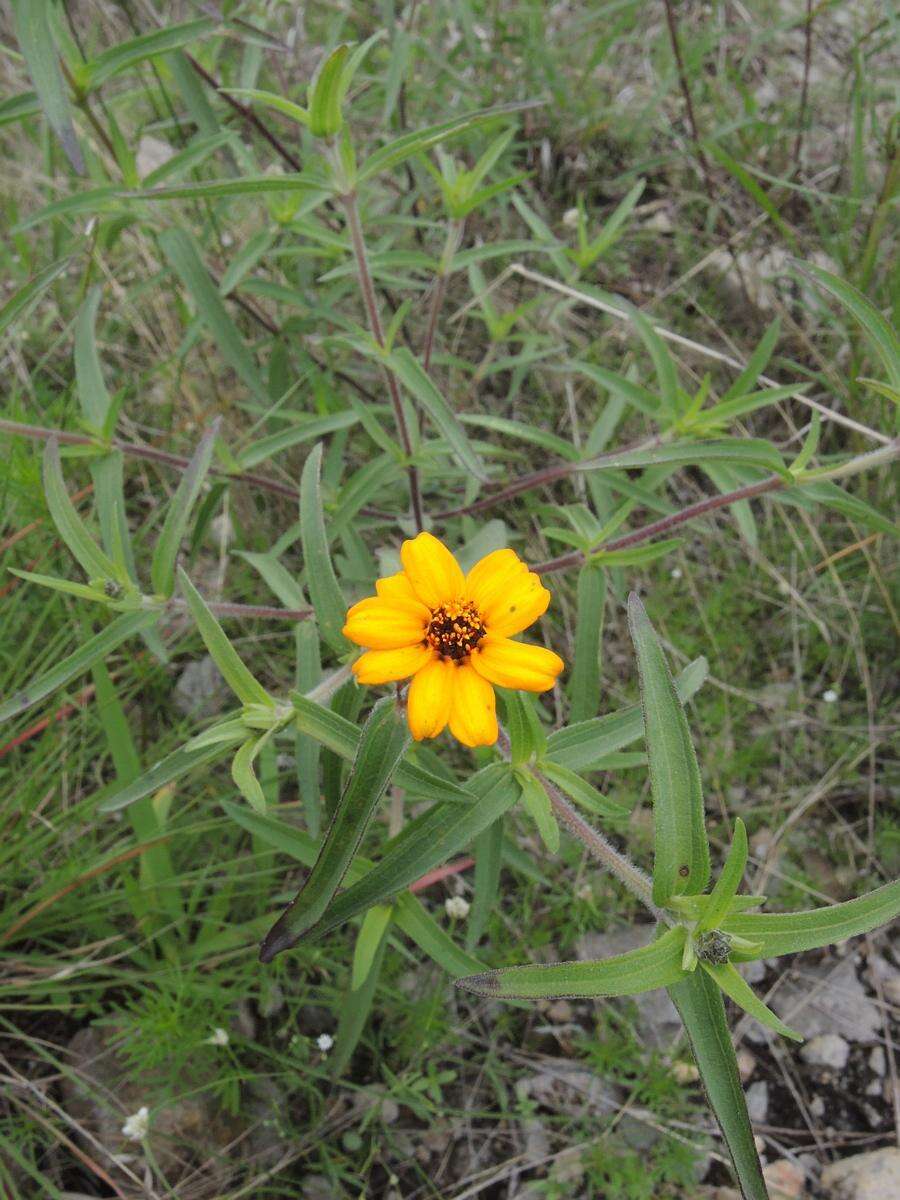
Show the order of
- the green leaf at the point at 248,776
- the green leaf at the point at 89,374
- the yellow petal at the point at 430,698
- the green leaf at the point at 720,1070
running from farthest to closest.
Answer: the green leaf at the point at 89,374 < the green leaf at the point at 248,776 < the yellow petal at the point at 430,698 < the green leaf at the point at 720,1070

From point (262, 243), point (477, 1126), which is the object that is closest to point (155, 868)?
point (477, 1126)

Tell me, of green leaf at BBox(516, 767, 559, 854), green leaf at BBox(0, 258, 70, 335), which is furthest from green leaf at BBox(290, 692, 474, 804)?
green leaf at BBox(0, 258, 70, 335)

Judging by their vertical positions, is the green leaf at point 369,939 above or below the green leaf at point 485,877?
above

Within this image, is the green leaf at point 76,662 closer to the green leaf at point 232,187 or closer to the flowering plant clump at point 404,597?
the flowering plant clump at point 404,597

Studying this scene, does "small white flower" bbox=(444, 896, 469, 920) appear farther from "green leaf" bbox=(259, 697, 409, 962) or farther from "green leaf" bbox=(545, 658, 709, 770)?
"green leaf" bbox=(259, 697, 409, 962)

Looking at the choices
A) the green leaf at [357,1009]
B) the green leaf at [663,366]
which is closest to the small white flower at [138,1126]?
the green leaf at [357,1009]

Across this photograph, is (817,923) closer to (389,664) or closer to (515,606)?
(515,606)
